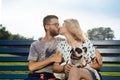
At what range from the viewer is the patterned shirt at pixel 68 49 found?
11.9 feet

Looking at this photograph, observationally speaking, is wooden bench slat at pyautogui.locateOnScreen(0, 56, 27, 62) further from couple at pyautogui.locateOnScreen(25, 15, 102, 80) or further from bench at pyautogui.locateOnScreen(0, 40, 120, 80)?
couple at pyautogui.locateOnScreen(25, 15, 102, 80)

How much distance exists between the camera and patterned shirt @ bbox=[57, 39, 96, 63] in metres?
3.64

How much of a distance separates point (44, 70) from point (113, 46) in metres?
1.38

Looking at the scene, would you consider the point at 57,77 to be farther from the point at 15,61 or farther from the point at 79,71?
the point at 15,61

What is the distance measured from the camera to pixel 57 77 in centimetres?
377

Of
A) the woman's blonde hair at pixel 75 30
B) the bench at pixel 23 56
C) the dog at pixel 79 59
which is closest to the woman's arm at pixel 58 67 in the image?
the dog at pixel 79 59

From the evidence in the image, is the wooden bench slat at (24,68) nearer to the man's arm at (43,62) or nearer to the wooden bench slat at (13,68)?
the wooden bench slat at (13,68)

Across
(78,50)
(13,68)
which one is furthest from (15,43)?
(78,50)

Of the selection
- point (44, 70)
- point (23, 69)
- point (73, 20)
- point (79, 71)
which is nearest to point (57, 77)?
point (44, 70)

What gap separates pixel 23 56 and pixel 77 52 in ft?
5.13

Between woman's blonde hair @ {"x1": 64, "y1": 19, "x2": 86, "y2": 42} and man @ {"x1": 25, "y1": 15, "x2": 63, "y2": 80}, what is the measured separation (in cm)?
28

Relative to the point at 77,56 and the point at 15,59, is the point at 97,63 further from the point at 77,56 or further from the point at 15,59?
the point at 15,59

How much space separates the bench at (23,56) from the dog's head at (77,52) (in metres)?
1.25

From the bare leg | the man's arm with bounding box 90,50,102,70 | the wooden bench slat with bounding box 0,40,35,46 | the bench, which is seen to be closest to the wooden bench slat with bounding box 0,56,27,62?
the bench
